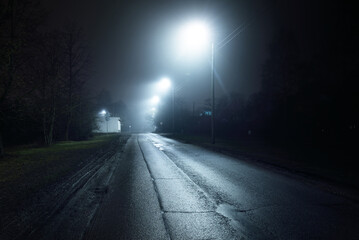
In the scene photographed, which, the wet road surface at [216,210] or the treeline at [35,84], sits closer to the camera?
the wet road surface at [216,210]

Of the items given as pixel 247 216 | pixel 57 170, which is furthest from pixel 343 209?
pixel 57 170

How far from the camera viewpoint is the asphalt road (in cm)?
426

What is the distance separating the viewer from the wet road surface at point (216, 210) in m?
4.25

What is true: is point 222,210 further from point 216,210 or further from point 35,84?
point 35,84

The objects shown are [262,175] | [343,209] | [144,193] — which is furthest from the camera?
[262,175]

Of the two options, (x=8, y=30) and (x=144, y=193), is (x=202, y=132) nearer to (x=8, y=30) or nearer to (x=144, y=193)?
(x=8, y=30)

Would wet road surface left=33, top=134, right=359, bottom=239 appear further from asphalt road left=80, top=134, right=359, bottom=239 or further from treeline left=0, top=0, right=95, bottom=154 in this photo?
treeline left=0, top=0, right=95, bottom=154

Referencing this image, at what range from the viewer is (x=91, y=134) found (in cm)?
4312

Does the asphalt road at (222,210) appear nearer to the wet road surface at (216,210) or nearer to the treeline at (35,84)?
the wet road surface at (216,210)

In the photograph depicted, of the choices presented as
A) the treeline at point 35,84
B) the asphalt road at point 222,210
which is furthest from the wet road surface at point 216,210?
the treeline at point 35,84

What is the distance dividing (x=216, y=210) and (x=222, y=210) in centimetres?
12

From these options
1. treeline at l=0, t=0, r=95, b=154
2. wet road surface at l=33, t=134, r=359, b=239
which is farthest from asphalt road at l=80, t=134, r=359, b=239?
treeline at l=0, t=0, r=95, b=154

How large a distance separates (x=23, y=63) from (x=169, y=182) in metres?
12.8

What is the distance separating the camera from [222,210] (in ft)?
17.7
